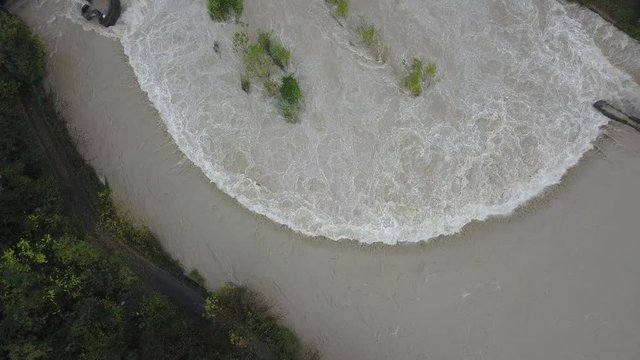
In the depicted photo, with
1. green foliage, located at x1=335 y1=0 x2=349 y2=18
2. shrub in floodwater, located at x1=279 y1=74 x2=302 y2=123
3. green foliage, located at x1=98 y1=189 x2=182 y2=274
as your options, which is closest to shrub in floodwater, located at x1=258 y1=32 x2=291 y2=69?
shrub in floodwater, located at x1=279 y1=74 x2=302 y2=123

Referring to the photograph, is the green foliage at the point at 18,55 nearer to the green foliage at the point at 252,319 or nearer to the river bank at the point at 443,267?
the river bank at the point at 443,267

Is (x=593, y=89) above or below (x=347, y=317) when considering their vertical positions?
above

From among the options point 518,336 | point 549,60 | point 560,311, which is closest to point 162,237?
point 518,336

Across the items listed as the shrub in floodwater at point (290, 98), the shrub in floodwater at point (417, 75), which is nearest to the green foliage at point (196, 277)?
the shrub in floodwater at point (290, 98)

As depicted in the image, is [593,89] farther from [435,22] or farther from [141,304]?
[141,304]

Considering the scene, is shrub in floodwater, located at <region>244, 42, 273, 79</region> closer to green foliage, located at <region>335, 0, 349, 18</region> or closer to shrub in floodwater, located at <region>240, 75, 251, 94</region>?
shrub in floodwater, located at <region>240, 75, 251, 94</region>

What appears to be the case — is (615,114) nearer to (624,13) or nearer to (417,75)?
(624,13)
